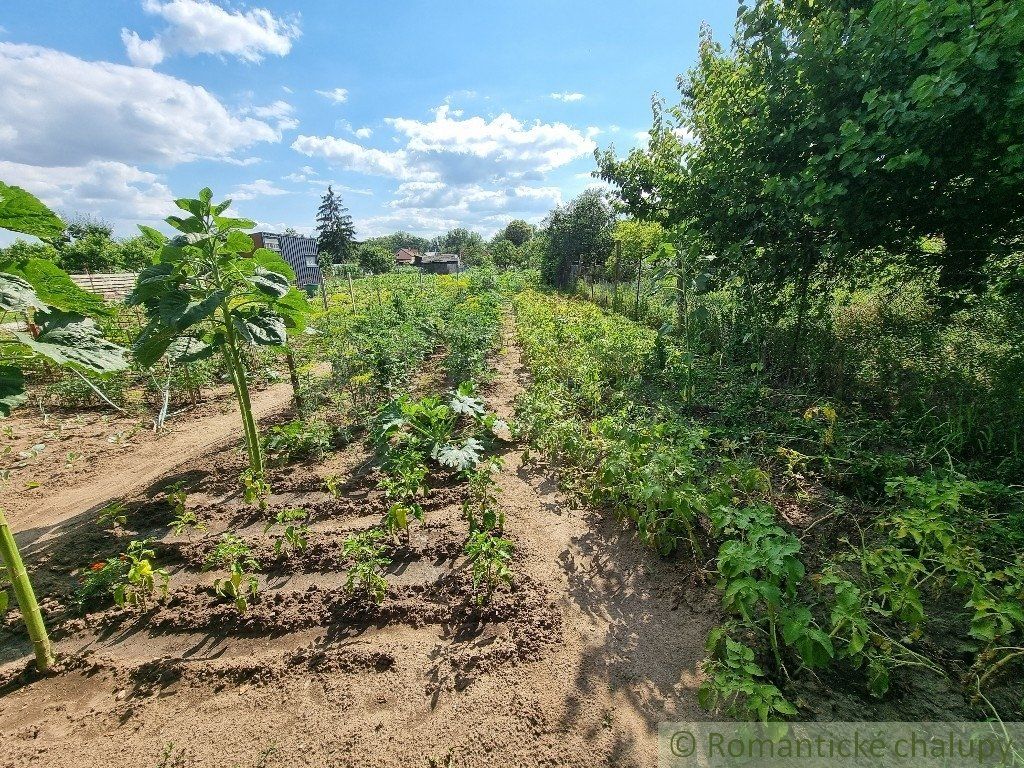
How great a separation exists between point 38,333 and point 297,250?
125 ft

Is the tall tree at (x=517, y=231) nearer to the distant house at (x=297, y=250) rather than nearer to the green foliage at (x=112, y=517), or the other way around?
the distant house at (x=297, y=250)

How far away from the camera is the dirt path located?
3838 mm

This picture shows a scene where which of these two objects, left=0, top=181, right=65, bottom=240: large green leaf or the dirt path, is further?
the dirt path

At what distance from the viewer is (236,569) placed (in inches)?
106

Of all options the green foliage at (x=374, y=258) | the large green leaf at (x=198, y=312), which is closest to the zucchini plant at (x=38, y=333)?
the large green leaf at (x=198, y=312)

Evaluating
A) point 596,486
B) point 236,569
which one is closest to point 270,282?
point 236,569

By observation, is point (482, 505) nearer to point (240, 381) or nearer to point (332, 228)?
point (240, 381)

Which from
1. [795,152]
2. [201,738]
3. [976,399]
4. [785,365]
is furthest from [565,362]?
[201,738]

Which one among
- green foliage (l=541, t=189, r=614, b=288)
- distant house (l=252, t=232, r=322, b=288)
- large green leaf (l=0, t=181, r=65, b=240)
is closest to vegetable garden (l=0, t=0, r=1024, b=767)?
large green leaf (l=0, t=181, r=65, b=240)

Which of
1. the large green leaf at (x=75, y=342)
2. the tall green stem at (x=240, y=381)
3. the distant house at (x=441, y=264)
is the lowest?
the tall green stem at (x=240, y=381)

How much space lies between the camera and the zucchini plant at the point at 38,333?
1.86 meters

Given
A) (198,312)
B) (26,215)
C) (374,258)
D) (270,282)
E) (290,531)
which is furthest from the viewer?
(374,258)

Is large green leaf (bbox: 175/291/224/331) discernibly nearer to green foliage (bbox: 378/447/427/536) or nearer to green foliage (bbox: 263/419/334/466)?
green foliage (bbox: 263/419/334/466)

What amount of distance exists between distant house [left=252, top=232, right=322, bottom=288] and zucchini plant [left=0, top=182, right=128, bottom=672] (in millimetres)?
28156
